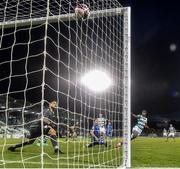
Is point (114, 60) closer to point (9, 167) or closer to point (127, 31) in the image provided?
point (127, 31)

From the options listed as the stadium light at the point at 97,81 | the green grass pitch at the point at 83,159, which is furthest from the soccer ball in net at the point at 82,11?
the green grass pitch at the point at 83,159

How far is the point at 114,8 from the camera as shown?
392 inches

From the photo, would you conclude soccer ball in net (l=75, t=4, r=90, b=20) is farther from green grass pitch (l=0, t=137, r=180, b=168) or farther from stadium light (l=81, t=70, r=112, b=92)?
green grass pitch (l=0, t=137, r=180, b=168)

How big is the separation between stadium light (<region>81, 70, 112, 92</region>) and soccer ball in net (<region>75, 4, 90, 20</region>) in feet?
3.98

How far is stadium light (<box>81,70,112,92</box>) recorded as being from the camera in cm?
937

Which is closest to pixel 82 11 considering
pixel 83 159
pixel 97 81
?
pixel 97 81

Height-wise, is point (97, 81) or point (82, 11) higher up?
point (82, 11)

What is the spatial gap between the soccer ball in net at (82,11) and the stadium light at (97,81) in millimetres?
1213

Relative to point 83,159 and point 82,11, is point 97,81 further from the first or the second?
→ point 82,11

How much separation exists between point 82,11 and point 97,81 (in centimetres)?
243

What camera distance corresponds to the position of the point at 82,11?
853cm

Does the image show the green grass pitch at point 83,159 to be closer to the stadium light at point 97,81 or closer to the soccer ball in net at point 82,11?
the stadium light at point 97,81

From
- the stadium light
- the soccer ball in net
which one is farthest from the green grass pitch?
the soccer ball in net

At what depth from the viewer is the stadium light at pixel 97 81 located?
369 inches
